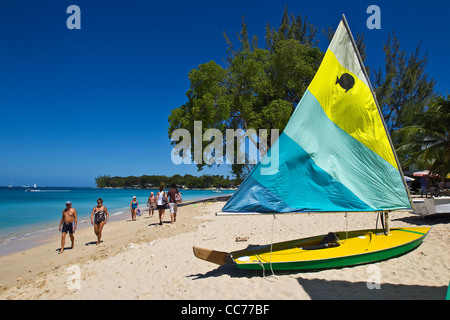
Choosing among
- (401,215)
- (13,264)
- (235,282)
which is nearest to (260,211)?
(235,282)

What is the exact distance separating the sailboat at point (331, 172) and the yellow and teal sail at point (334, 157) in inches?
0.7

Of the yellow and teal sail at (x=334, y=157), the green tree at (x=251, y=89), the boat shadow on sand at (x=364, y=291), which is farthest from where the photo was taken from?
the green tree at (x=251, y=89)

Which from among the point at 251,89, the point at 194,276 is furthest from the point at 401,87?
the point at 194,276

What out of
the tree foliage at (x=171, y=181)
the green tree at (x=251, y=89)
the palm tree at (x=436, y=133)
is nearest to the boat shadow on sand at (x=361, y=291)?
the palm tree at (x=436, y=133)

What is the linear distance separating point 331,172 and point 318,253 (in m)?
1.60

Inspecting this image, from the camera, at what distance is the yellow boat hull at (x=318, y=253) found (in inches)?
192

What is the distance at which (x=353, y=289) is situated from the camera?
4312 millimetres

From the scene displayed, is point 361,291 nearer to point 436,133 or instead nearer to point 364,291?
point 364,291

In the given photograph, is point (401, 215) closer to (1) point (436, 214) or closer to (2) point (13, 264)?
(1) point (436, 214)

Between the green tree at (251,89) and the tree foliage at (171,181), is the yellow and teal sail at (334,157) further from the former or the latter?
the tree foliage at (171,181)

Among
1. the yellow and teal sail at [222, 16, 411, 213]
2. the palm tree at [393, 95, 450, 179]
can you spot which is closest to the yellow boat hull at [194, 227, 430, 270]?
the yellow and teal sail at [222, 16, 411, 213]

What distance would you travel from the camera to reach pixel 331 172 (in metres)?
4.99

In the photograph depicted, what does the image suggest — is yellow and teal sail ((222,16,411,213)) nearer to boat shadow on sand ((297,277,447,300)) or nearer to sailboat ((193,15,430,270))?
sailboat ((193,15,430,270))
